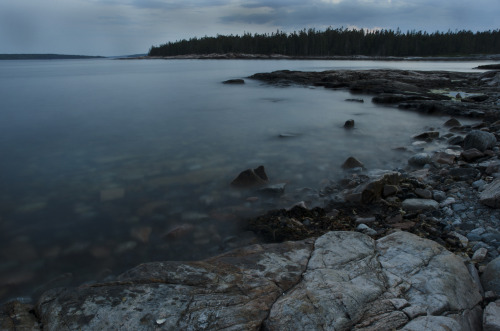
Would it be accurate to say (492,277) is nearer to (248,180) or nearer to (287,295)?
(287,295)

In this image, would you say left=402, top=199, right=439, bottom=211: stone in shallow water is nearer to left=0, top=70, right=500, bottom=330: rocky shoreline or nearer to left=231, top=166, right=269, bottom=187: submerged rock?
left=0, top=70, right=500, bottom=330: rocky shoreline

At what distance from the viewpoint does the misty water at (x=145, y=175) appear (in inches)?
174

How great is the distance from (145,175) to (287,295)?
515 cm

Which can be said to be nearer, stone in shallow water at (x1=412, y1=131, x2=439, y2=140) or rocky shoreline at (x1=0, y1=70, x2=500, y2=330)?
rocky shoreline at (x1=0, y1=70, x2=500, y2=330)

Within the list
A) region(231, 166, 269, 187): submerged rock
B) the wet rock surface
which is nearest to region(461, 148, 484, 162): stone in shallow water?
region(231, 166, 269, 187): submerged rock

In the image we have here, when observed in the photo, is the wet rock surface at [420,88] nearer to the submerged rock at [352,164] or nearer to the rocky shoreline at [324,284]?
the submerged rock at [352,164]

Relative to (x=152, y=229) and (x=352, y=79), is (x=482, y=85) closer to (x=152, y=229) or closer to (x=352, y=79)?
(x=352, y=79)

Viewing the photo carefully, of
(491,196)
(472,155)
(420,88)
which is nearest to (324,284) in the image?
(491,196)

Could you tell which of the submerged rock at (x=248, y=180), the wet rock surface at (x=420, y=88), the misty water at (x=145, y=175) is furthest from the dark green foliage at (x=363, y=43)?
the submerged rock at (x=248, y=180)

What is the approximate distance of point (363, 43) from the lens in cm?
11706

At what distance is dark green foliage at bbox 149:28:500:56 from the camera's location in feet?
366

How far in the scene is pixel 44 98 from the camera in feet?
66.3

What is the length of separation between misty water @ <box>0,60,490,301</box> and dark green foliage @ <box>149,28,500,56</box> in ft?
372

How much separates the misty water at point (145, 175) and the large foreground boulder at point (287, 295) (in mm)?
1313
